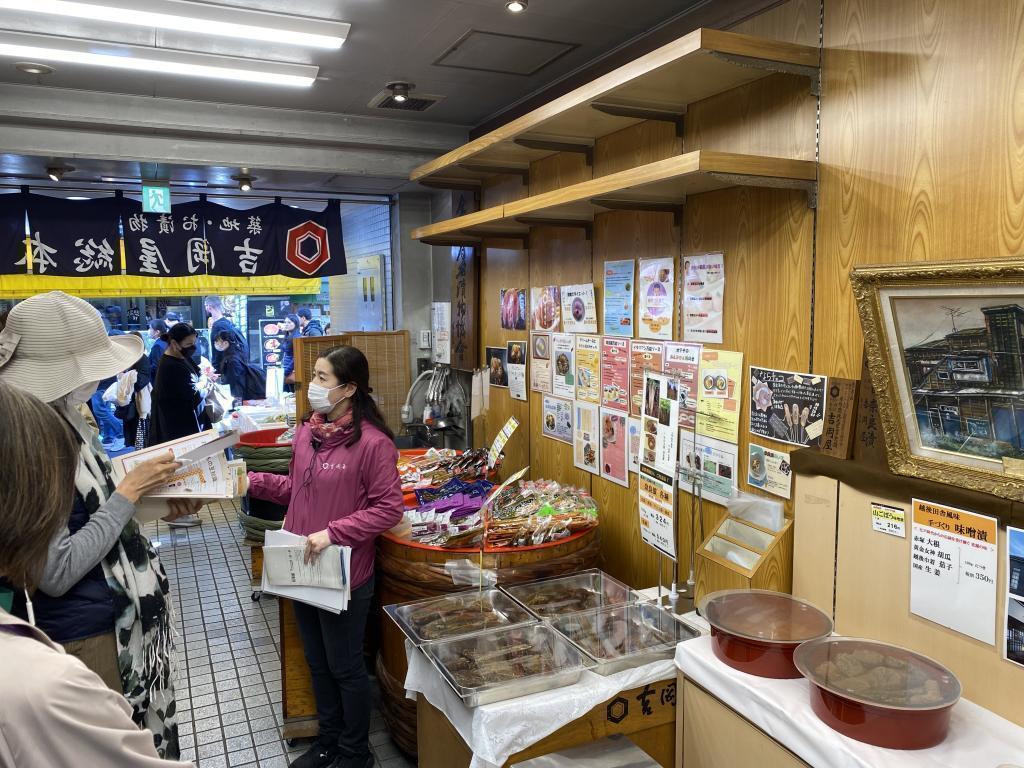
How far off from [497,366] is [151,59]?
262cm

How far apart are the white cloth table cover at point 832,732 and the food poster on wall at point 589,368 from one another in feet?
5.68

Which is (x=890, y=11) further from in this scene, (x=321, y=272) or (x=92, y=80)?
(x=321, y=272)

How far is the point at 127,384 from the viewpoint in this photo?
8.09 metres

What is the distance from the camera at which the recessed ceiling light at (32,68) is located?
3.94 m

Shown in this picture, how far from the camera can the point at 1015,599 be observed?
1856 millimetres

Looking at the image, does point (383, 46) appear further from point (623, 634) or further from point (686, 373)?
point (623, 634)

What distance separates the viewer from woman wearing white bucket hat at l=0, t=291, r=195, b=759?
2143 millimetres

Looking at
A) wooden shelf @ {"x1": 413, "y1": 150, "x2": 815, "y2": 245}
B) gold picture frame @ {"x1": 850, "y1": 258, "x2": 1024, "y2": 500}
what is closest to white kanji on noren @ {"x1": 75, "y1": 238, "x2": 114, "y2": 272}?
wooden shelf @ {"x1": 413, "y1": 150, "x2": 815, "y2": 245}

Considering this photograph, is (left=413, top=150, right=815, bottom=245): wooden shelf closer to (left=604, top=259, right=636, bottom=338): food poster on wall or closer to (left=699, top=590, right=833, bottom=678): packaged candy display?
(left=604, top=259, right=636, bottom=338): food poster on wall

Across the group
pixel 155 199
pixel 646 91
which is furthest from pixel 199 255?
pixel 646 91

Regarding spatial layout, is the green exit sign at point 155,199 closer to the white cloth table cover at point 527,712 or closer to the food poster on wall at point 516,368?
the food poster on wall at point 516,368

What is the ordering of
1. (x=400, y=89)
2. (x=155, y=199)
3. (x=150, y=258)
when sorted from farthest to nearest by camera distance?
(x=150, y=258)
(x=155, y=199)
(x=400, y=89)

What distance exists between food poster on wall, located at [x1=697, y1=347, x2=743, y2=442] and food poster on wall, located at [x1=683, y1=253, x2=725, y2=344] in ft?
0.27

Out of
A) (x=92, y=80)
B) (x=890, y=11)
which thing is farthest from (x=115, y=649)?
(x=92, y=80)
